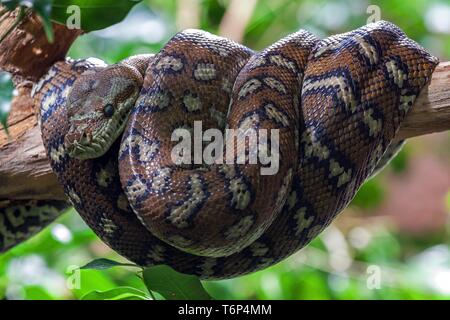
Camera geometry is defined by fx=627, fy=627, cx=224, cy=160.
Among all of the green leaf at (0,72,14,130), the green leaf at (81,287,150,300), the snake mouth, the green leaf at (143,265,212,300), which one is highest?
the green leaf at (0,72,14,130)

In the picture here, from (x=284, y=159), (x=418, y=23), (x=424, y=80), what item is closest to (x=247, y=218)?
(x=284, y=159)

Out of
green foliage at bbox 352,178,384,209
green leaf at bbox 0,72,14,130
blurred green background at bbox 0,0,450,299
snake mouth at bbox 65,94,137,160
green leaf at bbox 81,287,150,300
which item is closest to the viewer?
green leaf at bbox 0,72,14,130

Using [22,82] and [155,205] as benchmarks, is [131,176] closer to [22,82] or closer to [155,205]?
[155,205]

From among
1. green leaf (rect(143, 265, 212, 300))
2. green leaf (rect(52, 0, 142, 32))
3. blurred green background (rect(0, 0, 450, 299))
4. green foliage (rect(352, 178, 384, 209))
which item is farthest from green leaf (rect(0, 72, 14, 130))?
green foliage (rect(352, 178, 384, 209))

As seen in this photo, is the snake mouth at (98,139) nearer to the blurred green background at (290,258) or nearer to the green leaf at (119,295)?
the green leaf at (119,295)

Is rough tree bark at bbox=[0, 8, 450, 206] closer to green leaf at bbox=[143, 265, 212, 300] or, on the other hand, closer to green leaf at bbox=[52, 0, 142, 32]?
green leaf at bbox=[52, 0, 142, 32]

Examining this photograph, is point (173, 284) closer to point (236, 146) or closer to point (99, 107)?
point (236, 146)
